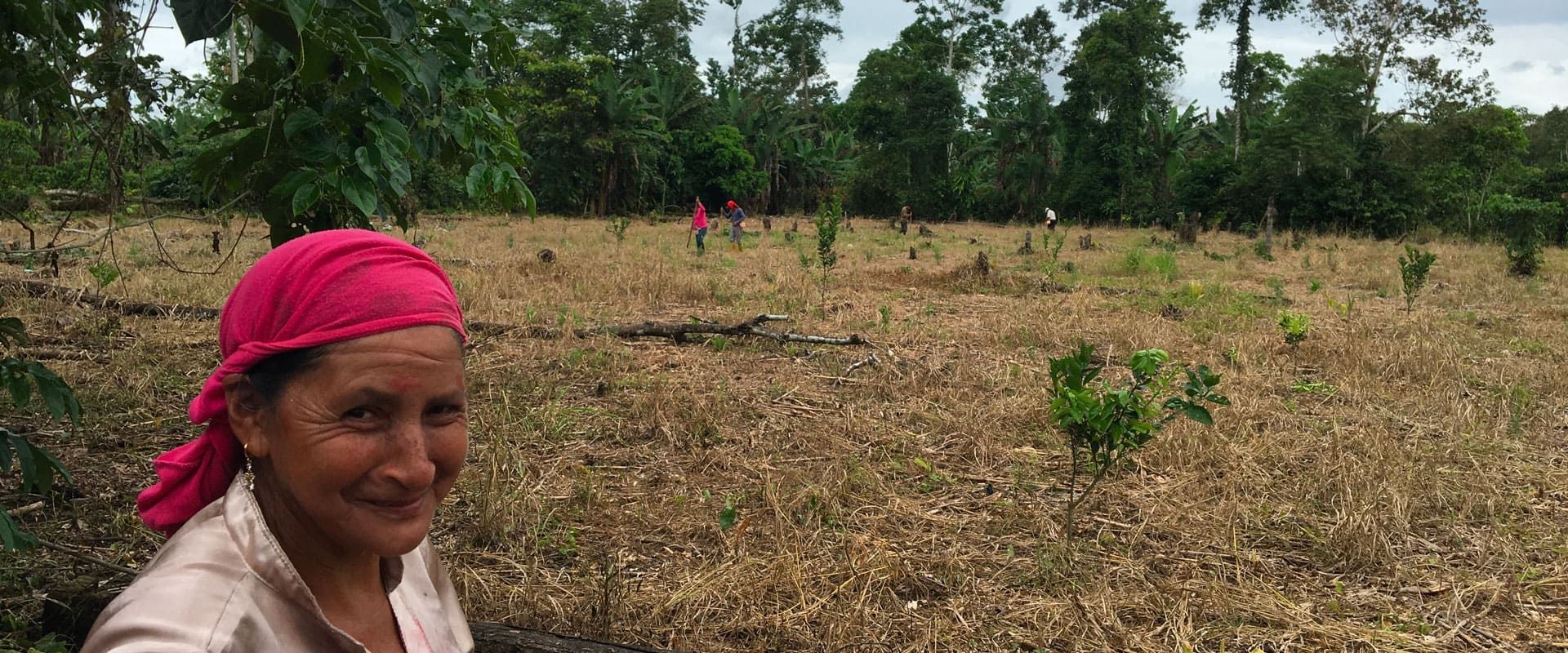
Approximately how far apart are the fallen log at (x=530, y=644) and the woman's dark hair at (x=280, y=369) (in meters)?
1.36

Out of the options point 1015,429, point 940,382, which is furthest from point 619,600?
point 940,382

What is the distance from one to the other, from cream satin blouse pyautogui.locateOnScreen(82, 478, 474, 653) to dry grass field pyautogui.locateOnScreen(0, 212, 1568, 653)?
5.90 feet

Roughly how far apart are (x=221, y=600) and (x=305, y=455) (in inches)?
7.4

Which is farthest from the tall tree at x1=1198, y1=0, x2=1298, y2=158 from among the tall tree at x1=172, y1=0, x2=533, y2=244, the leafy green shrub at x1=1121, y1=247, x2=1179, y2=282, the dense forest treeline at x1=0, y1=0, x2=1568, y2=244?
the tall tree at x1=172, y1=0, x2=533, y2=244

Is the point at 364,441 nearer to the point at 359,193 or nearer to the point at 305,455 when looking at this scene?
the point at 305,455

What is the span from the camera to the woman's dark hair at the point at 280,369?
108 centimetres

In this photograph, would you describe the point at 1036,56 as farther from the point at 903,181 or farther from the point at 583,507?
the point at 583,507

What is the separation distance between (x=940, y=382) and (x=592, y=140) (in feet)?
71.1

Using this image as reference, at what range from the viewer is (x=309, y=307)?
104 centimetres

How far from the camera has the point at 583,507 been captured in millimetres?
3930

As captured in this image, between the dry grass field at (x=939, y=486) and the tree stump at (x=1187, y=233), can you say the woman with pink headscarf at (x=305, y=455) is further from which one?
the tree stump at (x=1187, y=233)

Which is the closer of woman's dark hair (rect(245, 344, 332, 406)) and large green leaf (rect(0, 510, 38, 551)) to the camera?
woman's dark hair (rect(245, 344, 332, 406))

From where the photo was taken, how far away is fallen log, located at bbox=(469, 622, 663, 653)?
2271 mm

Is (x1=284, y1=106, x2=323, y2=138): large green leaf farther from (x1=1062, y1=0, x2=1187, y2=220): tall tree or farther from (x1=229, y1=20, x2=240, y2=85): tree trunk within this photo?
(x1=1062, y1=0, x2=1187, y2=220): tall tree
